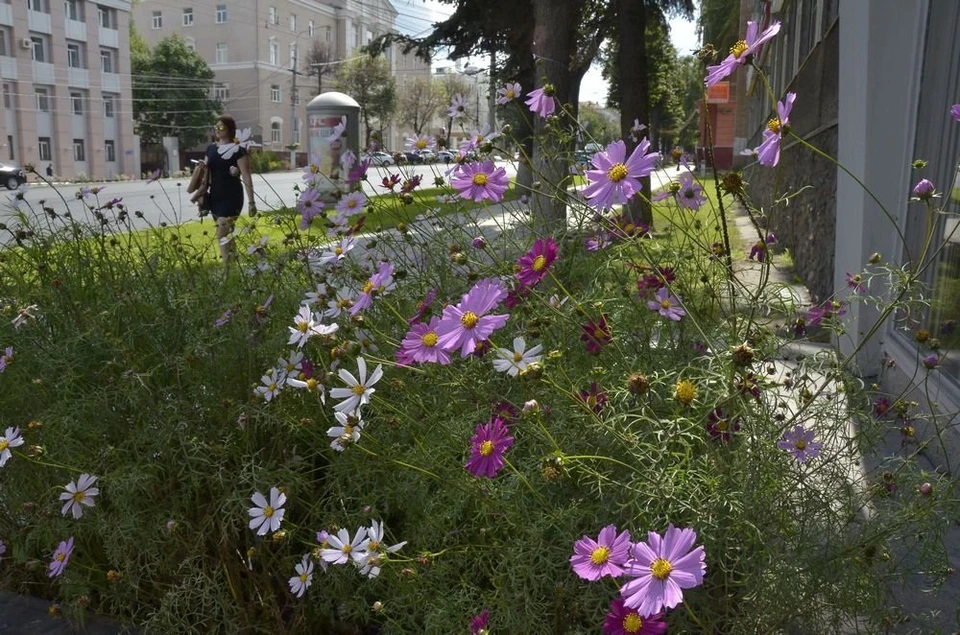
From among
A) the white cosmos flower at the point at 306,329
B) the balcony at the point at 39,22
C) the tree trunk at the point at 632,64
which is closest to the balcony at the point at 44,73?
the balcony at the point at 39,22

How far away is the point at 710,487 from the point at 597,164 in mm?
644

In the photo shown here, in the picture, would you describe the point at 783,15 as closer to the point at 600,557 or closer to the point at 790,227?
the point at 790,227

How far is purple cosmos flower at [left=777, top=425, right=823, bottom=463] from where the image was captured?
5.66 ft

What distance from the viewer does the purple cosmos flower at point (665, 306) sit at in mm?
2008

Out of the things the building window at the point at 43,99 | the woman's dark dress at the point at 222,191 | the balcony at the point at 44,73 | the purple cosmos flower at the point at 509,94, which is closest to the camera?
the purple cosmos flower at the point at 509,94

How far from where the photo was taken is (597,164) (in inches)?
66.2

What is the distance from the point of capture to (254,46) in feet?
207

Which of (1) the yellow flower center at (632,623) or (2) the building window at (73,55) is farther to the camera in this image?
(2) the building window at (73,55)

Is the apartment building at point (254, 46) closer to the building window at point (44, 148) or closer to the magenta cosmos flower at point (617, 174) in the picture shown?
the building window at point (44, 148)

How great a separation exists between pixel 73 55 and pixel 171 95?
915 centimetres

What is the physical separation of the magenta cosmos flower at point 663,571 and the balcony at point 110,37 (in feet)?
175

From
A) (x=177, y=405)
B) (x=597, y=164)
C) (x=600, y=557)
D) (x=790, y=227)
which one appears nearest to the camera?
(x=600, y=557)

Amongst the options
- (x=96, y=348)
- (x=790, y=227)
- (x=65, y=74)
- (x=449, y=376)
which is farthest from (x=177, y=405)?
(x=65, y=74)

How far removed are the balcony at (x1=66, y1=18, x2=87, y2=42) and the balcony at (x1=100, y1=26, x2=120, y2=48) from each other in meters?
1.53
